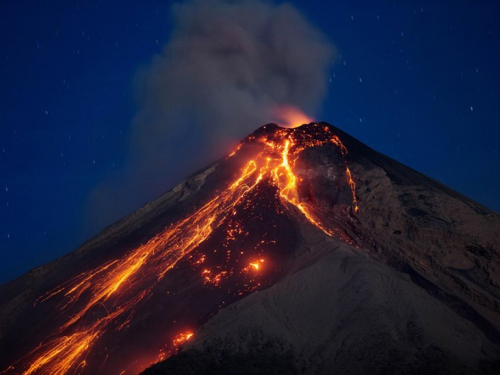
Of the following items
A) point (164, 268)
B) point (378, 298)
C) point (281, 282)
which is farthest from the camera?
point (164, 268)

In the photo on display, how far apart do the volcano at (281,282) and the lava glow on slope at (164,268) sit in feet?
0.29

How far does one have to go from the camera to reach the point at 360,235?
2048 centimetres

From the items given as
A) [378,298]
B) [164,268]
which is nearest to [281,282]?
[378,298]

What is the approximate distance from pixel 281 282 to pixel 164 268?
6.59 metres

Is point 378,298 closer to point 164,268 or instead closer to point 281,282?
point 281,282

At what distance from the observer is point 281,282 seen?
16734 millimetres

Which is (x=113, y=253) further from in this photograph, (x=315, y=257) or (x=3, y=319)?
(x=315, y=257)

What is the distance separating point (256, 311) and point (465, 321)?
7802 millimetres

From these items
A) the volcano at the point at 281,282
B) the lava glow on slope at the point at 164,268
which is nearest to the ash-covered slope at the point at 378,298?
the volcano at the point at 281,282

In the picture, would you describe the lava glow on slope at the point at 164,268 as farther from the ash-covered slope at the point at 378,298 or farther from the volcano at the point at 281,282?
the ash-covered slope at the point at 378,298

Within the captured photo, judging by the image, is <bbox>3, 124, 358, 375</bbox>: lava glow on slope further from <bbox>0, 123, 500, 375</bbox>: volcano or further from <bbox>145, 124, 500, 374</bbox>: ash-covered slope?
<bbox>145, 124, 500, 374</bbox>: ash-covered slope

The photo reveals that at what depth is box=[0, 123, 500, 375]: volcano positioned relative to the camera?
45.2 feet

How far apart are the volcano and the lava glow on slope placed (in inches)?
3.5

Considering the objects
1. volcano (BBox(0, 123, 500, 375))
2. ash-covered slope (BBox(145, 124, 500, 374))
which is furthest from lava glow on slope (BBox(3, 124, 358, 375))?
ash-covered slope (BBox(145, 124, 500, 374))
